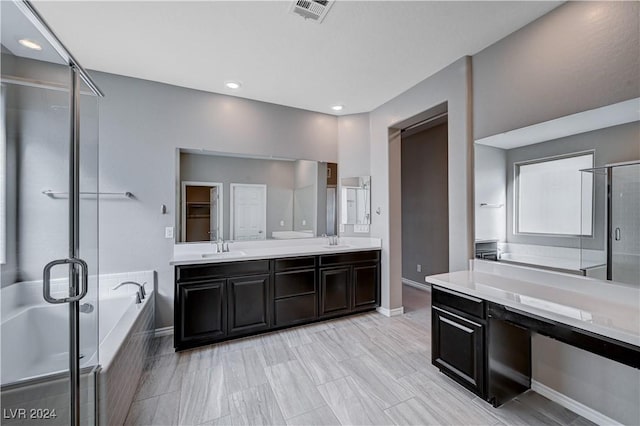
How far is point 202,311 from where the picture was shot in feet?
8.54

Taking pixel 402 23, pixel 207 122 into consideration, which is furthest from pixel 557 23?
pixel 207 122

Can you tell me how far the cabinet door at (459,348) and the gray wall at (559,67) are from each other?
1542mm

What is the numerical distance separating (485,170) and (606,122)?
76cm

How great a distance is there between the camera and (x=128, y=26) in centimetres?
203

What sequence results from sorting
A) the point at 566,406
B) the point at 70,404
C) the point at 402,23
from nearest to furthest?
1. the point at 70,404
2. the point at 566,406
3. the point at 402,23

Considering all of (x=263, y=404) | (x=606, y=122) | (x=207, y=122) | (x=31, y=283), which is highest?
(x=207, y=122)

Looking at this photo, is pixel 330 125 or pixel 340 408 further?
pixel 330 125

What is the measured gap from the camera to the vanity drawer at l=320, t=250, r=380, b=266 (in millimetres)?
3188

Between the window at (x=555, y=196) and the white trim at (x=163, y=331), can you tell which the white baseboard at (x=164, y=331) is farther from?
the window at (x=555, y=196)

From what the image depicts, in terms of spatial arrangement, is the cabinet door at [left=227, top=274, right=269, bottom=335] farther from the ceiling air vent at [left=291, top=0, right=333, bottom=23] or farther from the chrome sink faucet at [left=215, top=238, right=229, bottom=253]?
the ceiling air vent at [left=291, top=0, right=333, bottom=23]

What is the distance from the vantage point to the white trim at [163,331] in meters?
2.86

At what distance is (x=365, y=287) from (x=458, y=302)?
159cm

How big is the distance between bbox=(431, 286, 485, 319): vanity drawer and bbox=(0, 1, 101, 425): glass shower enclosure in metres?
2.22

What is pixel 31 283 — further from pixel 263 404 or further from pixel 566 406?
pixel 566 406
